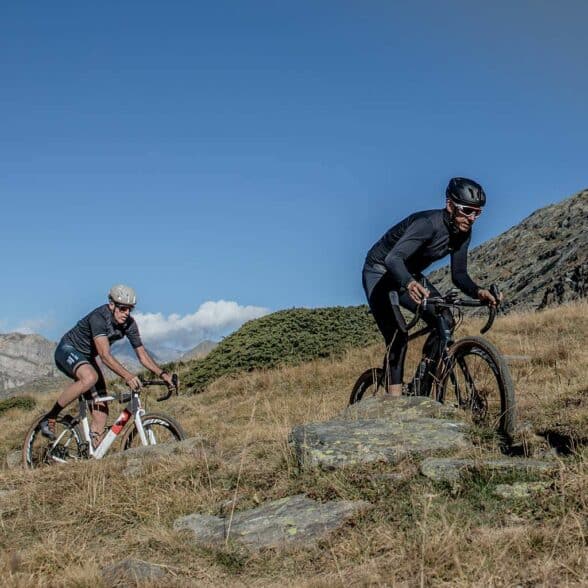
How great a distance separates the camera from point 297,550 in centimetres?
453

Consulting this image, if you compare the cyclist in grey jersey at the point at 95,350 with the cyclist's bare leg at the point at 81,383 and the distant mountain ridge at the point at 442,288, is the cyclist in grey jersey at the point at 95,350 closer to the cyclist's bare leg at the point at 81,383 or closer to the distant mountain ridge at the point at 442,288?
the cyclist's bare leg at the point at 81,383

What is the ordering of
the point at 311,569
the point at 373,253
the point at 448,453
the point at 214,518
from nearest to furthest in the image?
the point at 311,569 → the point at 214,518 → the point at 448,453 → the point at 373,253

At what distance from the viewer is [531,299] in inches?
888

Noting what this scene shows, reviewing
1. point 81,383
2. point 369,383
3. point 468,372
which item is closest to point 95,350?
point 81,383

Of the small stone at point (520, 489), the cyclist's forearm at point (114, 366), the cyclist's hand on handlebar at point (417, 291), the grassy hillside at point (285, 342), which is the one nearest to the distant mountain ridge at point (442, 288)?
the grassy hillside at point (285, 342)

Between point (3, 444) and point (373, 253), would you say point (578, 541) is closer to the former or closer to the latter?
point (373, 253)

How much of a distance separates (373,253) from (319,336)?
11.1 meters

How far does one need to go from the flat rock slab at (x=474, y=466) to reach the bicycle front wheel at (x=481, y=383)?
65 cm

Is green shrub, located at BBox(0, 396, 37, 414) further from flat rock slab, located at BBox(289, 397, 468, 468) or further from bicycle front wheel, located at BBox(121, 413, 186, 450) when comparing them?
flat rock slab, located at BBox(289, 397, 468, 468)

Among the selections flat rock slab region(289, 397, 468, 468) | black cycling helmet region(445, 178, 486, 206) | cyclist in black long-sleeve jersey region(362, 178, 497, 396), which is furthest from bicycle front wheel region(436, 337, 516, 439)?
black cycling helmet region(445, 178, 486, 206)

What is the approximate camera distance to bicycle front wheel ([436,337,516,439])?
5.92 m

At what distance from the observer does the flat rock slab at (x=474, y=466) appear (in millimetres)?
4996

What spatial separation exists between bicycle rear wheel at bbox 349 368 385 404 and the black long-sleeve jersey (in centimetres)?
123

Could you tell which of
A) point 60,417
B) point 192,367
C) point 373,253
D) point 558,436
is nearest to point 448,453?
point 558,436
